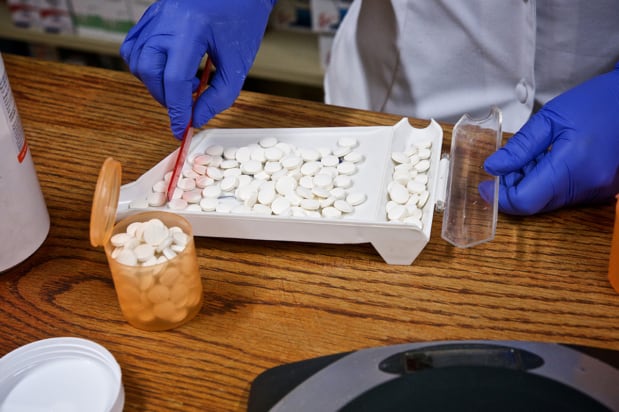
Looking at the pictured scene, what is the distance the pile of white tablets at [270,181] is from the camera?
0.74 m

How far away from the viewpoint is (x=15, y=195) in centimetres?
67

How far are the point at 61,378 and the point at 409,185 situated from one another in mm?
414

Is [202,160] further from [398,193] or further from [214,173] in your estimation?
[398,193]

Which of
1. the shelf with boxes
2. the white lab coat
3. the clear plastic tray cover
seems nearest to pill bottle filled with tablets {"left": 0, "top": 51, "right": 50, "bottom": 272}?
the clear plastic tray cover

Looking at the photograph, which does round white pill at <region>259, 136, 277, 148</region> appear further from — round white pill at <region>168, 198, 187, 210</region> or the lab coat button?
the lab coat button

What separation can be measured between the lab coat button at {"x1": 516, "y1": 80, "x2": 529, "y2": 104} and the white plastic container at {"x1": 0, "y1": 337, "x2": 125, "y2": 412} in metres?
0.72

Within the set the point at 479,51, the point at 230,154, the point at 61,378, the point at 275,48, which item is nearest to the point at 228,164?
the point at 230,154

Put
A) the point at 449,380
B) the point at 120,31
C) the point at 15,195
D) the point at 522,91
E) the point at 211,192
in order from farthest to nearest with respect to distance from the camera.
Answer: the point at 120,31 → the point at 522,91 → the point at 211,192 → the point at 15,195 → the point at 449,380

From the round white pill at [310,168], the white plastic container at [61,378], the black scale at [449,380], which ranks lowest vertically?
the black scale at [449,380]

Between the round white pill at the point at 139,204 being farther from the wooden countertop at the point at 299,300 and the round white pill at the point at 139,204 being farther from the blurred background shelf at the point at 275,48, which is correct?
the blurred background shelf at the point at 275,48

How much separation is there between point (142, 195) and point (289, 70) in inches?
41.0

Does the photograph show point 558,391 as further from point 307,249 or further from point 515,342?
point 307,249

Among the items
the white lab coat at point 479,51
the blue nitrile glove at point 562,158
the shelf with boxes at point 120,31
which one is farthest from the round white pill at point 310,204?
the shelf with boxes at point 120,31

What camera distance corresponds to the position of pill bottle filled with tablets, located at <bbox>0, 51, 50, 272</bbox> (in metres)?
0.64
